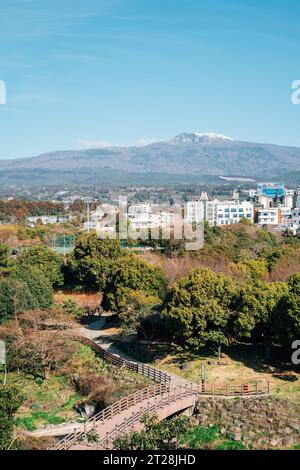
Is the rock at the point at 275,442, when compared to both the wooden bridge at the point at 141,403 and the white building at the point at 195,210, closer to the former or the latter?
Result: the wooden bridge at the point at 141,403

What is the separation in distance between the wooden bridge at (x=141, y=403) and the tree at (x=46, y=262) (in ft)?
30.8

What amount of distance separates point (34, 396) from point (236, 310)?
21.4 ft

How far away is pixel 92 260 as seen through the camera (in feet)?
91.4

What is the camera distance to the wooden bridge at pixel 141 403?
1219 centimetres

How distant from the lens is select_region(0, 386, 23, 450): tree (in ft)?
39.7

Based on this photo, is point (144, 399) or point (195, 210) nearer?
point (144, 399)

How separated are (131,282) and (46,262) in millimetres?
6808

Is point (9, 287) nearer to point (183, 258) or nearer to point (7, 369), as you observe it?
point (7, 369)

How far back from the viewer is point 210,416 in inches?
602

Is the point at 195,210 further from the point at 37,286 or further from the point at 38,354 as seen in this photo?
the point at 38,354

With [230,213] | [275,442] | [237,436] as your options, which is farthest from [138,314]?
[230,213]

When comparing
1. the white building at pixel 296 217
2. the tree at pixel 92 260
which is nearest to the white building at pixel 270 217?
the white building at pixel 296 217

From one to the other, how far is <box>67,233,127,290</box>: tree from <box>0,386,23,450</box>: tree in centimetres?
1436

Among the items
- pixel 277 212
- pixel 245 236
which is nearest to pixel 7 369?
pixel 245 236
